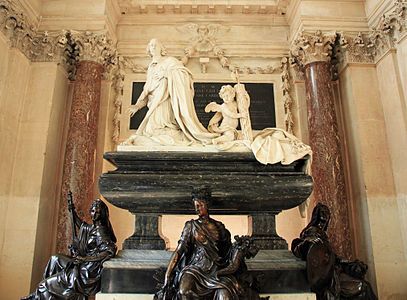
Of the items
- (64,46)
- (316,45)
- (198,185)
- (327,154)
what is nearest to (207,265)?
(198,185)

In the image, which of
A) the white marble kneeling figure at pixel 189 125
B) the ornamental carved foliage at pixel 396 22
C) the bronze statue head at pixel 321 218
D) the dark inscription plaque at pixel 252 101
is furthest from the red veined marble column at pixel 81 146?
the ornamental carved foliage at pixel 396 22

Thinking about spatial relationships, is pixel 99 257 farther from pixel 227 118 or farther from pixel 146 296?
pixel 227 118

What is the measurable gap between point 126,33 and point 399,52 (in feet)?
22.5

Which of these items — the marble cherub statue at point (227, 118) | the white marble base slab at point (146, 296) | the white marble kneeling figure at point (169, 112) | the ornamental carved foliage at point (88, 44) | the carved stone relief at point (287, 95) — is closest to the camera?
the white marble base slab at point (146, 296)

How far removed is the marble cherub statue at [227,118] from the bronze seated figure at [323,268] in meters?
1.42

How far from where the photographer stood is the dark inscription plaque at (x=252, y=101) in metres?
9.83

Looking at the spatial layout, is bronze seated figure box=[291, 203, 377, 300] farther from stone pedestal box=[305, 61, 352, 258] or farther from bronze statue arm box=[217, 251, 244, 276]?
stone pedestal box=[305, 61, 352, 258]

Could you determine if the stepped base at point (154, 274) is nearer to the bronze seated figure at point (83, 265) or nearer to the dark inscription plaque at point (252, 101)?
the bronze seated figure at point (83, 265)

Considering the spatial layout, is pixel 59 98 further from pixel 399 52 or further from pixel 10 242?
pixel 399 52

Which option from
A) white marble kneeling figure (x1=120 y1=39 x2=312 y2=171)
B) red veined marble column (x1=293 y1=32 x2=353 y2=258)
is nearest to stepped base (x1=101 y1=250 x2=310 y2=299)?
white marble kneeling figure (x1=120 y1=39 x2=312 y2=171)

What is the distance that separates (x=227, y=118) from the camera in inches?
203

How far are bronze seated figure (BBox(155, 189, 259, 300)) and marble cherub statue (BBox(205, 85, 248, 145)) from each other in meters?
1.25

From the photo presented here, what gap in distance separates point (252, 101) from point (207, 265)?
6.98m

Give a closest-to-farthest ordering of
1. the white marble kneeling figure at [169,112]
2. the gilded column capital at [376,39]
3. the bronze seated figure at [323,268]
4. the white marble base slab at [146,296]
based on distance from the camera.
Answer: the white marble base slab at [146,296] → the bronze seated figure at [323,268] → the white marble kneeling figure at [169,112] → the gilded column capital at [376,39]
